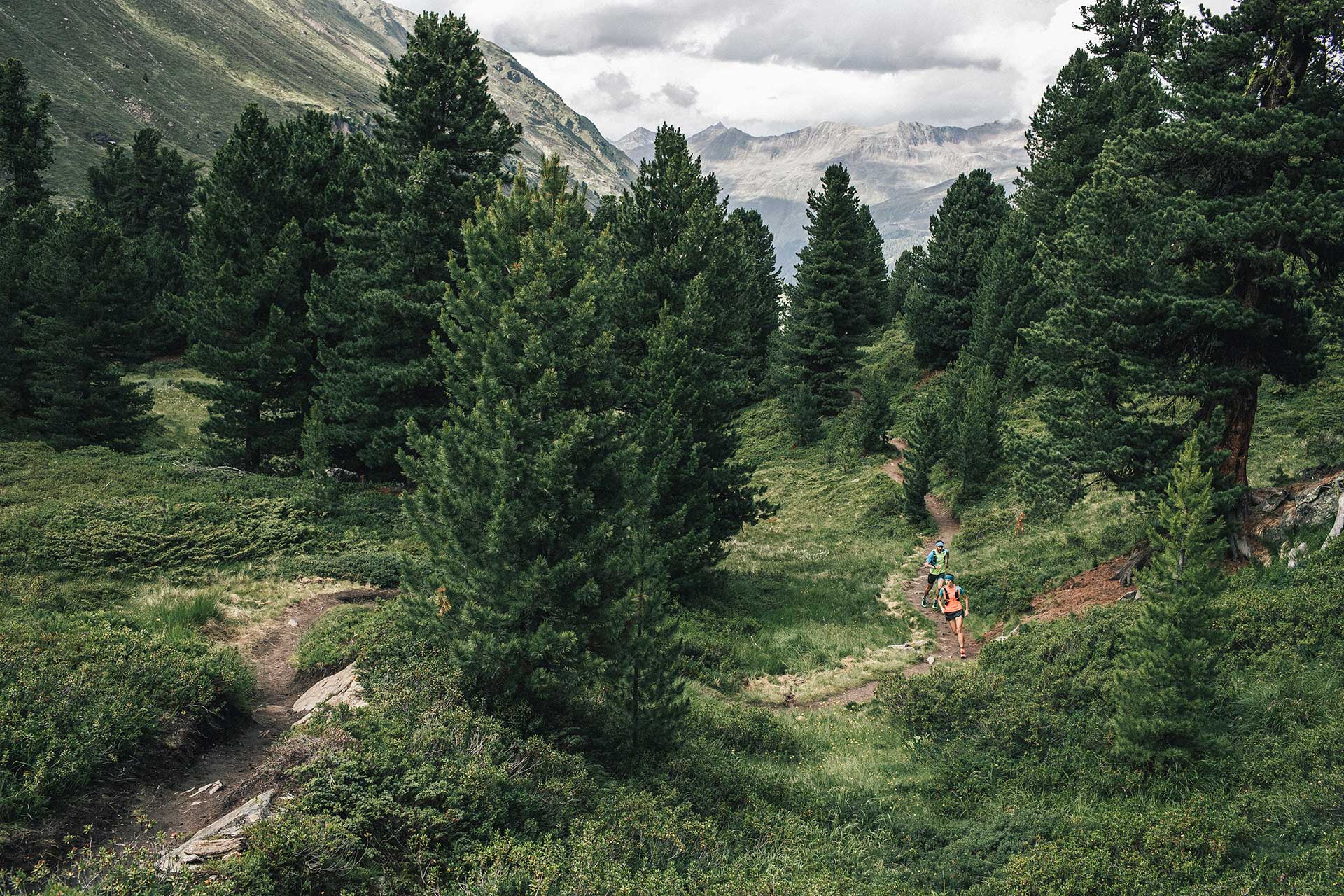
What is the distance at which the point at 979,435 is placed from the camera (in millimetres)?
29266

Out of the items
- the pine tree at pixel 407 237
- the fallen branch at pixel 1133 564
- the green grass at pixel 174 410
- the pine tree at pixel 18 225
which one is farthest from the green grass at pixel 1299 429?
the pine tree at pixel 18 225

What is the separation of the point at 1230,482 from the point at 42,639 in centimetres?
Result: 2345

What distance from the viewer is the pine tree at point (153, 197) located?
53812 millimetres

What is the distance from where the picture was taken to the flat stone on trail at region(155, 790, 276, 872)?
6.59 meters

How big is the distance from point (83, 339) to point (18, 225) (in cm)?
1155

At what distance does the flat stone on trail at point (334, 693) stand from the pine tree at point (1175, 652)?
11.4 meters

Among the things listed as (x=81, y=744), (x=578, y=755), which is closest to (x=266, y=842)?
(x=81, y=744)

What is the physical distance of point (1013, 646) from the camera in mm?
15891

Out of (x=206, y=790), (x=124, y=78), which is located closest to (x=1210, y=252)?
(x=206, y=790)

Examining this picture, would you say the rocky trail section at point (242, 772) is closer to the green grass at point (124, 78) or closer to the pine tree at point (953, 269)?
the pine tree at point (953, 269)

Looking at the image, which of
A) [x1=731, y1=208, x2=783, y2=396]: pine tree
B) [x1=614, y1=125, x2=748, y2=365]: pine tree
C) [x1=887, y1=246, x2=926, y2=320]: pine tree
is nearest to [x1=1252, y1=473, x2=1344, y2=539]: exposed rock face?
[x1=614, y1=125, x2=748, y2=365]: pine tree

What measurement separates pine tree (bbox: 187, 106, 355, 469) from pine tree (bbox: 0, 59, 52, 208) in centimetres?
2785

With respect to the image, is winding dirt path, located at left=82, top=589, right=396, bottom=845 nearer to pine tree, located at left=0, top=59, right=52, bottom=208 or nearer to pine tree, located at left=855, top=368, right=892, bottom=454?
pine tree, located at left=855, top=368, right=892, bottom=454

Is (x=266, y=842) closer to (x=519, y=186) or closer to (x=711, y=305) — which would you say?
(x=519, y=186)
